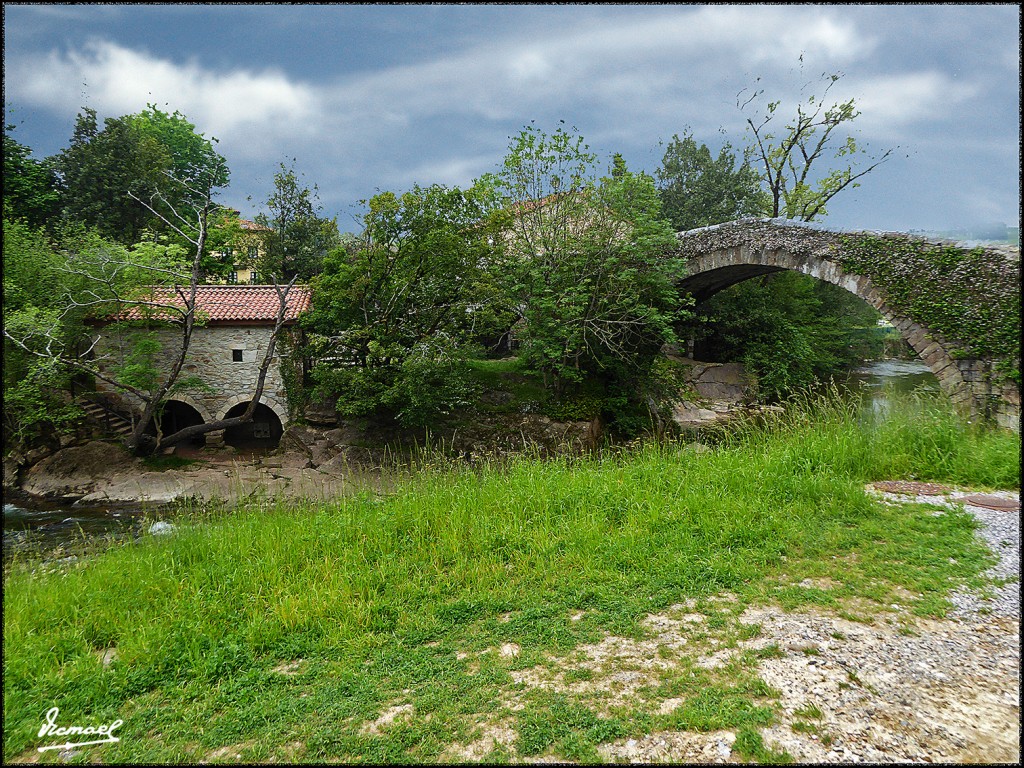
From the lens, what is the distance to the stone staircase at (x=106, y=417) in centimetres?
1403

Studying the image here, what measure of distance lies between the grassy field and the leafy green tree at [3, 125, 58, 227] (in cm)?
1866

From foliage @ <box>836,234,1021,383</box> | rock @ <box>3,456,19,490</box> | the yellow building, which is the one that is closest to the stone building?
rock @ <box>3,456,19,490</box>

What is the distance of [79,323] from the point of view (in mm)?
13477

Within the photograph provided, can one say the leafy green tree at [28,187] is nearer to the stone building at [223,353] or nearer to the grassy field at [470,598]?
the stone building at [223,353]

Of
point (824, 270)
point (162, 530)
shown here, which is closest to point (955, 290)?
point (824, 270)

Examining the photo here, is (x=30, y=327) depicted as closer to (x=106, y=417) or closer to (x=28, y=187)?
(x=106, y=417)

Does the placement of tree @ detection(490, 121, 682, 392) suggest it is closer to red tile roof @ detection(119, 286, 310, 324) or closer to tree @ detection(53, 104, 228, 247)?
red tile roof @ detection(119, 286, 310, 324)

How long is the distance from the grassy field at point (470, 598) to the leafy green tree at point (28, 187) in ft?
61.2

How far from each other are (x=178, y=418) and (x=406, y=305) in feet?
26.8

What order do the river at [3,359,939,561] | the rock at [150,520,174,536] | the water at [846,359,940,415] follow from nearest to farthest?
the rock at [150,520,174,536] → the river at [3,359,939,561] → the water at [846,359,940,415]

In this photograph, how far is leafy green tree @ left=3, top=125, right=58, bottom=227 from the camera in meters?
17.7

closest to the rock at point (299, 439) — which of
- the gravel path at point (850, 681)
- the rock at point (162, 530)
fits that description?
the rock at point (162, 530)

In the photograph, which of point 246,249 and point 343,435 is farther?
point 246,249

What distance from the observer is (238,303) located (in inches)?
602
